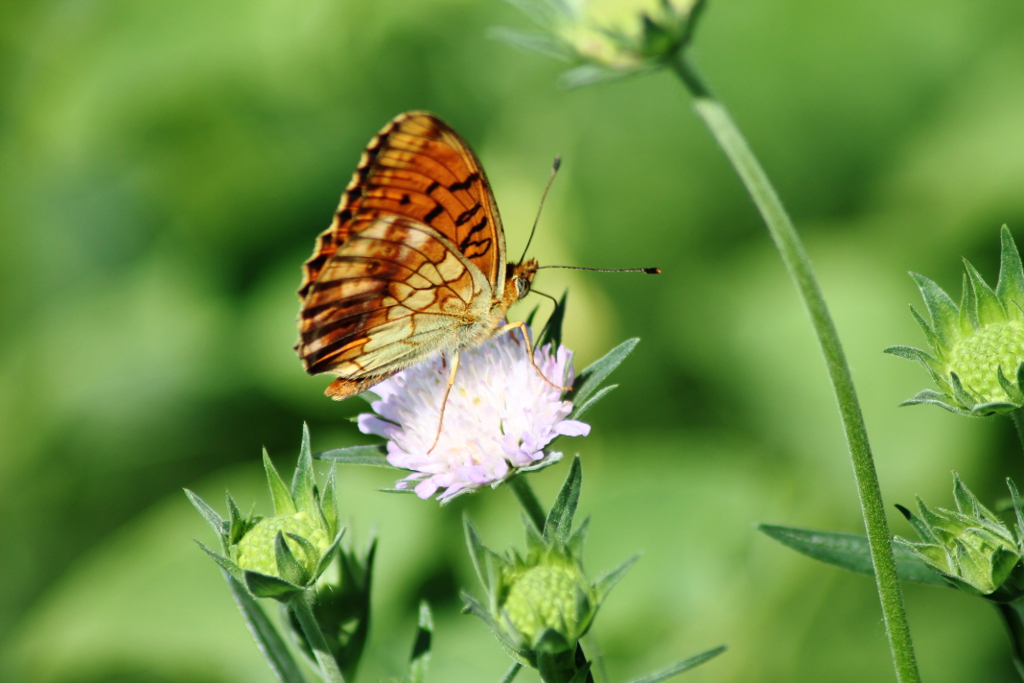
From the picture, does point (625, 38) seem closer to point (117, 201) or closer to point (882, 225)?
point (882, 225)

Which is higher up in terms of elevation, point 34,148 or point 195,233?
point 34,148

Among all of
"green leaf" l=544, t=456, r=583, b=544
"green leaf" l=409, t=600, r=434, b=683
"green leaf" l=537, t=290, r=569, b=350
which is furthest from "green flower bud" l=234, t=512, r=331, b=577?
"green leaf" l=537, t=290, r=569, b=350

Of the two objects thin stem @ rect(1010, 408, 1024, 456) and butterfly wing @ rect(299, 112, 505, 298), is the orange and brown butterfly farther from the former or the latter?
thin stem @ rect(1010, 408, 1024, 456)

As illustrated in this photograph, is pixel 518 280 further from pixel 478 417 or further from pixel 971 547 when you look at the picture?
pixel 971 547

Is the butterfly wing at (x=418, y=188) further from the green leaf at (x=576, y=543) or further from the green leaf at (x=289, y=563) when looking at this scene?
the green leaf at (x=576, y=543)

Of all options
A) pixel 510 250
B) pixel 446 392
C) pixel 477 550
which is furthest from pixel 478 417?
pixel 510 250

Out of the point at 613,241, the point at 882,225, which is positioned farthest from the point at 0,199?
the point at 882,225

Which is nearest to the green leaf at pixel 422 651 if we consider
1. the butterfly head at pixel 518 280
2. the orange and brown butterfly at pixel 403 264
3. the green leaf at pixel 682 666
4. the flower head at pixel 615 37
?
the green leaf at pixel 682 666
